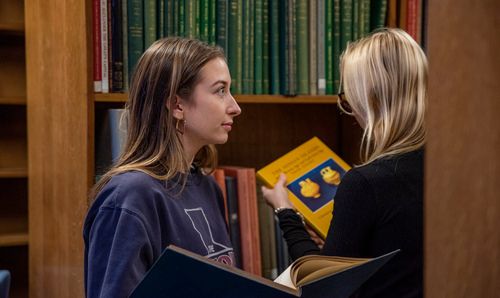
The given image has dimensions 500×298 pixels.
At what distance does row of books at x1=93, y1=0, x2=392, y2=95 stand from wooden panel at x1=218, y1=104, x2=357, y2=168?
A: 30cm

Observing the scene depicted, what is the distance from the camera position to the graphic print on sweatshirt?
1301 millimetres

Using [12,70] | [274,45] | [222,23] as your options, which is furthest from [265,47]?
[12,70]

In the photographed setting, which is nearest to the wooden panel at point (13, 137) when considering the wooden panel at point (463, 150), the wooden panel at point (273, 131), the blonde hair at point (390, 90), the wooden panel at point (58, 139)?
the wooden panel at point (58, 139)

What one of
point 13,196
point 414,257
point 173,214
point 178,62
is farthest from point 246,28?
point 13,196

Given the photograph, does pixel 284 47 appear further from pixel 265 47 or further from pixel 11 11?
pixel 11 11

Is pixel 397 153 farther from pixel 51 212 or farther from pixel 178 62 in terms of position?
pixel 51 212

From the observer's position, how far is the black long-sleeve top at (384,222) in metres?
1.22

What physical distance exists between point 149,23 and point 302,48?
1.46 feet

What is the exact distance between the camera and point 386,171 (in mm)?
1236

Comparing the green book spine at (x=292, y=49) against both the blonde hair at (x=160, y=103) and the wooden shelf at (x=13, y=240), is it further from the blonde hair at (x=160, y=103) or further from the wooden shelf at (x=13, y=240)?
the wooden shelf at (x=13, y=240)

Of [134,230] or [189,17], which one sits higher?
[189,17]

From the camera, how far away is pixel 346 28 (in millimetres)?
1898

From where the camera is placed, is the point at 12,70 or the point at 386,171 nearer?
the point at 386,171

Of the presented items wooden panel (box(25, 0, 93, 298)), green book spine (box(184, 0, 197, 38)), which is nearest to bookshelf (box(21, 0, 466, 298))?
wooden panel (box(25, 0, 93, 298))
